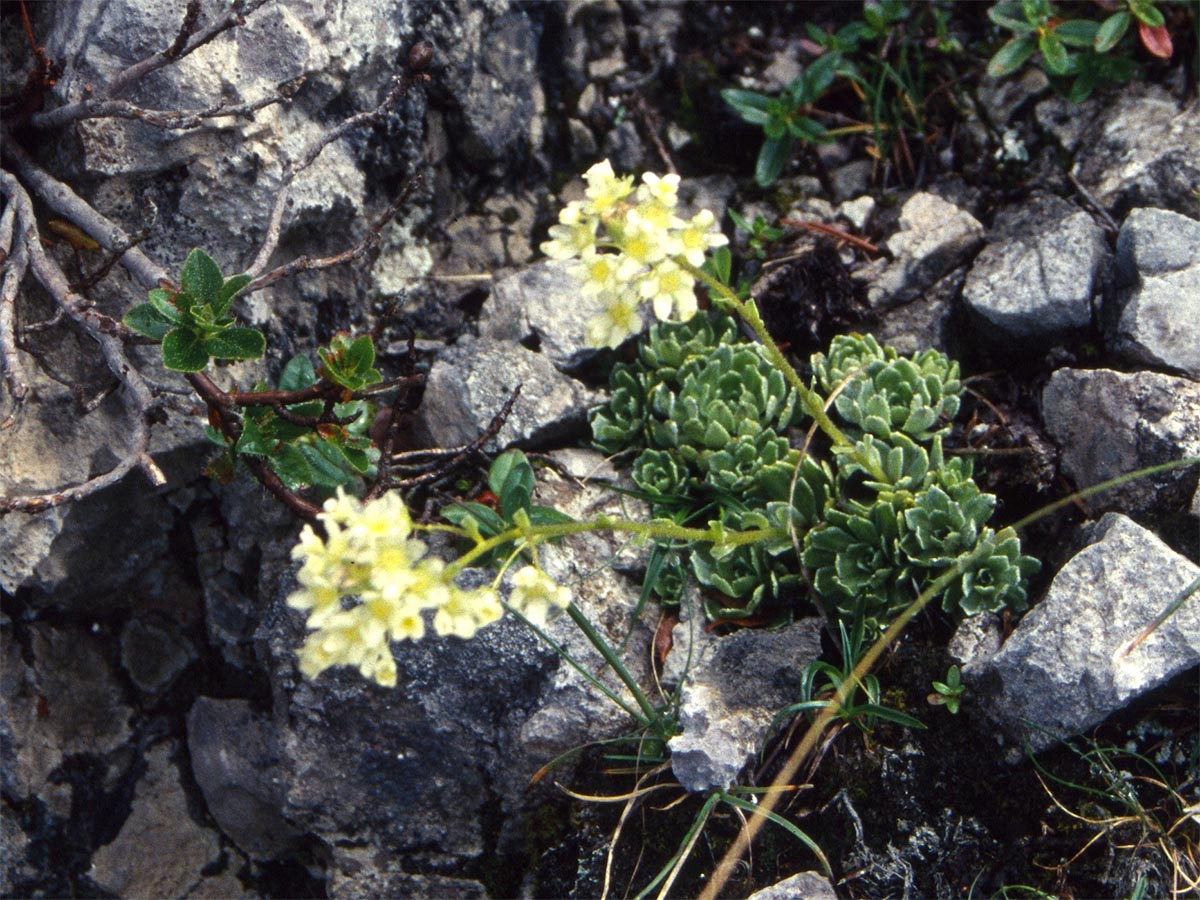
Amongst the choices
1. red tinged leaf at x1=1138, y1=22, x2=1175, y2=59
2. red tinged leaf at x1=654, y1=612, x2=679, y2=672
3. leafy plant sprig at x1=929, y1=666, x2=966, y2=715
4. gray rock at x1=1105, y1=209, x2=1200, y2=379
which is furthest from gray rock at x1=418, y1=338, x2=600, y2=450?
red tinged leaf at x1=1138, y1=22, x2=1175, y2=59

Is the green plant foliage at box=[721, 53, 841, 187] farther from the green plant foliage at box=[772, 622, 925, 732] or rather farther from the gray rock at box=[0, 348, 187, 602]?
the gray rock at box=[0, 348, 187, 602]

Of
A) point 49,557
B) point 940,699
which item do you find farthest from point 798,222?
point 49,557

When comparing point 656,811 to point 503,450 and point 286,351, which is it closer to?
point 503,450

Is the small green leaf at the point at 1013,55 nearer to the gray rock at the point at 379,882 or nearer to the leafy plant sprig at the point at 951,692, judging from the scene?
the leafy plant sprig at the point at 951,692

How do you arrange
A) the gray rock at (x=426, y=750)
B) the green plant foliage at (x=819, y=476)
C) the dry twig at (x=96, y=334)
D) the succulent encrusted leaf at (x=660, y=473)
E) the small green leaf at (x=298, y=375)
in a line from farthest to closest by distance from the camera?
the succulent encrusted leaf at (x=660, y=473) < the small green leaf at (x=298, y=375) < the gray rock at (x=426, y=750) < the green plant foliage at (x=819, y=476) < the dry twig at (x=96, y=334)

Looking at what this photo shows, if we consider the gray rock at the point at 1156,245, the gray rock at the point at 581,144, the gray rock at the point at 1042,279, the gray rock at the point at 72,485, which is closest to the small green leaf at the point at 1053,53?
the gray rock at the point at 1042,279

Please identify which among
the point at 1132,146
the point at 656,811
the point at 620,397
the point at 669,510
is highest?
the point at 1132,146
